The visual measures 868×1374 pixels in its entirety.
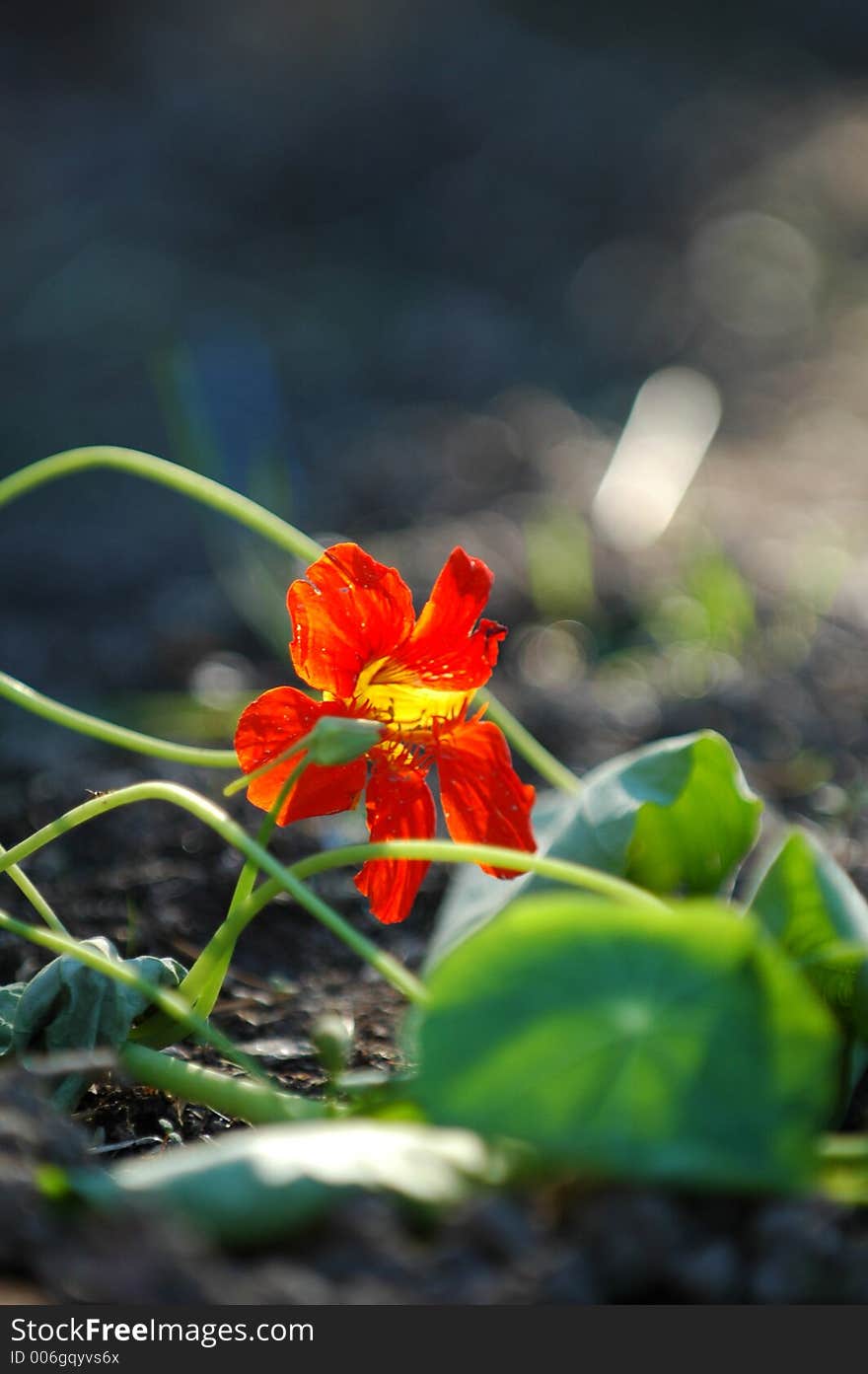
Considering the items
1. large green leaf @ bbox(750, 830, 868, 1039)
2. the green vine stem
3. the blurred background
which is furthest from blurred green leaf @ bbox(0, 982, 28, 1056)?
the blurred background

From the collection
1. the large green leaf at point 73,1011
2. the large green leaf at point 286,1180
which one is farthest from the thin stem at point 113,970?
the large green leaf at point 286,1180

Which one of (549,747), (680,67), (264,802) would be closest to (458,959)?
(264,802)

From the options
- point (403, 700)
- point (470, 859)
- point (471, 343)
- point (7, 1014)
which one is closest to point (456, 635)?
point (403, 700)

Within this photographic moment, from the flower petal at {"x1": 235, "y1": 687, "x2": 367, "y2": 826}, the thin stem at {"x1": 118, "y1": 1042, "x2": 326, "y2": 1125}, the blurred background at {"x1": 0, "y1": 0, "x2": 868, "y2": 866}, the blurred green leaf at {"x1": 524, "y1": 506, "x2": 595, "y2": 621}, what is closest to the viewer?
the thin stem at {"x1": 118, "y1": 1042, "x2": 326, "y2": 1125}

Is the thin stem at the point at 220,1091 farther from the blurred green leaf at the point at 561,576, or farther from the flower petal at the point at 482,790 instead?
the blurred green leaf at the point at 561,576

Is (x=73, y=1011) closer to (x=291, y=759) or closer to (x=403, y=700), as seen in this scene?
(x=291, y=759)

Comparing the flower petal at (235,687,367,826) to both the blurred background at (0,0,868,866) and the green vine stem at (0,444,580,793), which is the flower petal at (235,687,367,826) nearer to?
the green vine stem at (0,444,580,793)
